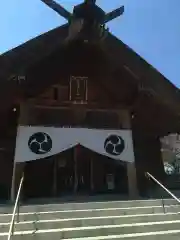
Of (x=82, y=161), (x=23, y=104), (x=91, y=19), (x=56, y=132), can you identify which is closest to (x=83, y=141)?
(x=56, y=132)

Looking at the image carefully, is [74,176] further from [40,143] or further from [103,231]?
[103,231]

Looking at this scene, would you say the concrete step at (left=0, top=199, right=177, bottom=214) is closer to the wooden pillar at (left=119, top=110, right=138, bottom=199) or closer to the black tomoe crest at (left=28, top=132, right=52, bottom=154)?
the wooden pillar at (left=119, top=110, right=138, bottom=199)

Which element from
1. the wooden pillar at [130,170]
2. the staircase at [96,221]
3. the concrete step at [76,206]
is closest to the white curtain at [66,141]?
the wooden pillar at [130,170]

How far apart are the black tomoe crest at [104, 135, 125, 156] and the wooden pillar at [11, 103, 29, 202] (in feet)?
7.50

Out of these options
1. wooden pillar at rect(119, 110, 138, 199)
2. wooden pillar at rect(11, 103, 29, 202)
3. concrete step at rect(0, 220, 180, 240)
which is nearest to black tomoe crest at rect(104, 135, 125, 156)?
wooden pillar at rect(119, 110, 138, 199)

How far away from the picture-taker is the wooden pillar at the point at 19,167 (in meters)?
7.18

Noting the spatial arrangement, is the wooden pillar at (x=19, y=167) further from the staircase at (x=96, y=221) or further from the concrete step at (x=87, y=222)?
the concrete step at (x=87, y=222)

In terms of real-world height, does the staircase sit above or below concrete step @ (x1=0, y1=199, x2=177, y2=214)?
below

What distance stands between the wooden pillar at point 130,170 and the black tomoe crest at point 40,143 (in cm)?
232

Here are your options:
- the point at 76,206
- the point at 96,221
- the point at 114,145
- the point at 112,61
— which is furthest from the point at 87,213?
the point at 112,61

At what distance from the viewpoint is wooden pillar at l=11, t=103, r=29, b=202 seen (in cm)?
718

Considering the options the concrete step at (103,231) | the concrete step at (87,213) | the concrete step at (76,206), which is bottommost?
the concrete step at (103,231)

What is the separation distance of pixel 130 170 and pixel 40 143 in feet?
8.61

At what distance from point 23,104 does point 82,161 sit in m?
2.60
